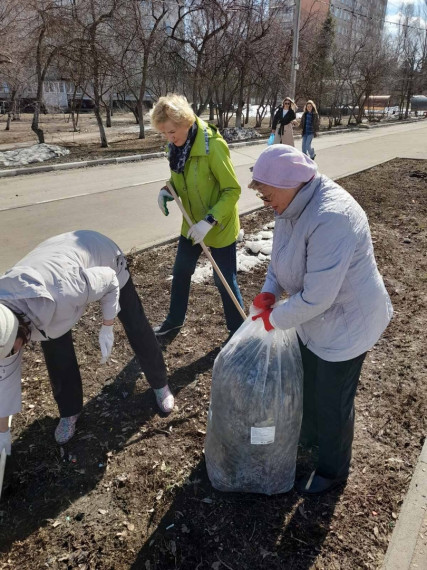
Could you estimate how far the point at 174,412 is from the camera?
2.66 meters

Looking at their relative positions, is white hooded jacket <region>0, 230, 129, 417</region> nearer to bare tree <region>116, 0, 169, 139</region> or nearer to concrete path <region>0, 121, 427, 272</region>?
concrete path <region>0, 121, 427, 272</region>

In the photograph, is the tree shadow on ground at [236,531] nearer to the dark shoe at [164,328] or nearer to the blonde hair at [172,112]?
the dark shoe at [164,328]

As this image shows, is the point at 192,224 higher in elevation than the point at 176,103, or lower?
lower

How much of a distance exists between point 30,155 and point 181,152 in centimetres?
1011

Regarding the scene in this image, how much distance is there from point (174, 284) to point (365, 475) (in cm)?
177

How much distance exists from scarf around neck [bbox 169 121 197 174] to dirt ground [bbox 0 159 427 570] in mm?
1296

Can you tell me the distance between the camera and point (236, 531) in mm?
1930

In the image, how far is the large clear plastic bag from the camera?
185cm

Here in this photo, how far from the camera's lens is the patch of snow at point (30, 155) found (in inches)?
429

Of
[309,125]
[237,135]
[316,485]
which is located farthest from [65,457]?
[237,135]

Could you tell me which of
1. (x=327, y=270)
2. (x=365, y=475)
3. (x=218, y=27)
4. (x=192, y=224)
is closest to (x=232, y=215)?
(x=192, y=224)

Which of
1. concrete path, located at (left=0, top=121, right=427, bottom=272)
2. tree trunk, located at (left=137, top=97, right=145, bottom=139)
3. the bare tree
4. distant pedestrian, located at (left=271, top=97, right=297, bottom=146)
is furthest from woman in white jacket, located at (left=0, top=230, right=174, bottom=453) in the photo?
tree trunk, located at (left=137, top=97, right=145, bottom=139)

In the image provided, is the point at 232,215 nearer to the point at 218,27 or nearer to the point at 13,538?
the point at 13,538

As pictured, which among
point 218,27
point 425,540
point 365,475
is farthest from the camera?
point 218,27
